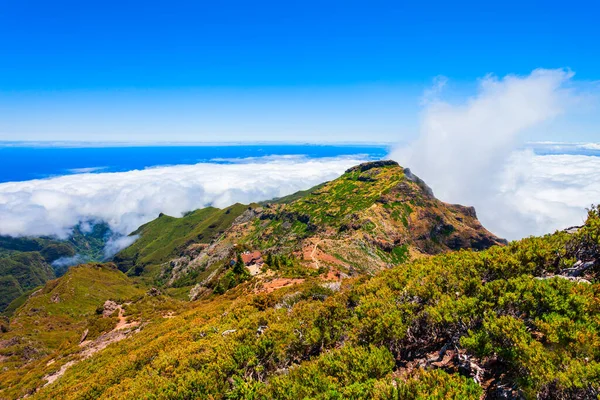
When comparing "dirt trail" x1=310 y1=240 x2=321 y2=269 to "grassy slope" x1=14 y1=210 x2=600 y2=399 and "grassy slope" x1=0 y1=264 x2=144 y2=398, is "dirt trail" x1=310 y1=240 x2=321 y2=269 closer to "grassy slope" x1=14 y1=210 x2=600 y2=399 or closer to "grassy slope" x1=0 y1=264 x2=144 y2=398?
"grassy slope" x1=0 y1=264 x2=144 y2=398

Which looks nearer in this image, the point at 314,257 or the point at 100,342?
the point at 100,342

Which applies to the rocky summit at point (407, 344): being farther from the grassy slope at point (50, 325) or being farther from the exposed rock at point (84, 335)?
the exposed rock at point (84, 335)

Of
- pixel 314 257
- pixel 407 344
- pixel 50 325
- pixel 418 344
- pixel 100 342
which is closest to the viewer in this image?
pixel 418 344

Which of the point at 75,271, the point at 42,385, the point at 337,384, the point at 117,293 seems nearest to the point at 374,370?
the point at 337,384

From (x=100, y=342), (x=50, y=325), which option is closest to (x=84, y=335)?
(x=100, y=342)

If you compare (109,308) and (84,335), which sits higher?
(84,335)

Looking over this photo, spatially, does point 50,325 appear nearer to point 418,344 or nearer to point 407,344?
point 407,344

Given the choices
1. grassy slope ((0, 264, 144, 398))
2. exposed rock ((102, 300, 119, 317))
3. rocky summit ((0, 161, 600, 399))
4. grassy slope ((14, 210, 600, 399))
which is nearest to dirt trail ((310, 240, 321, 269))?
Result: rocky summit ((0, 161, 600, 399))

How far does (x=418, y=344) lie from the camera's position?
78.3 ft

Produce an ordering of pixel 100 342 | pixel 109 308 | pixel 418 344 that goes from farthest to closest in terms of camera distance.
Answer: pixel 109 308 < pixel 100 342 < pixel 418 344

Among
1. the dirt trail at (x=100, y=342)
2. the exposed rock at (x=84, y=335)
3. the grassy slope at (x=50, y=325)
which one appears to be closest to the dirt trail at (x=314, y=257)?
the dirt trail at (x=100, y=342)

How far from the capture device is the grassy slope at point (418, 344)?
50.6ft

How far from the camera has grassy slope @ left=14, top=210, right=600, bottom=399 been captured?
1542 cm

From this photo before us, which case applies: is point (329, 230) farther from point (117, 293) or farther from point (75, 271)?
point (75, 271)
